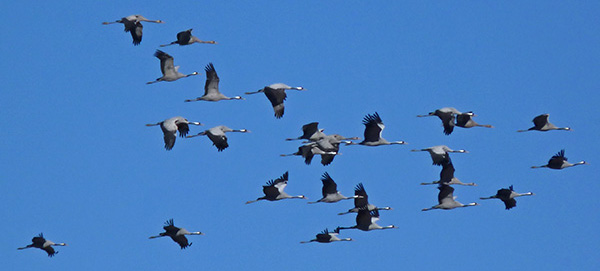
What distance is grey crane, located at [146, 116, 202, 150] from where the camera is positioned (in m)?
44.7

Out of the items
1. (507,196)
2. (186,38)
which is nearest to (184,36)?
(186,38)

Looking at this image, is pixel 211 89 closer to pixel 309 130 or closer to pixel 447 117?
pixel 309 130

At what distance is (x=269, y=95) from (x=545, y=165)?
946 cm

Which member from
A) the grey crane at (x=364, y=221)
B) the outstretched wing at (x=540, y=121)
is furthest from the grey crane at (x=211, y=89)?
the outstretched wing at (x=540, y=121)

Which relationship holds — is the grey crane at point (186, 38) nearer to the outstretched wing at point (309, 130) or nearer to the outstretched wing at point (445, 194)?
the outstretched wing at point (309, 130)

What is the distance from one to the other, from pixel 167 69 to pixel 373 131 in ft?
21.3

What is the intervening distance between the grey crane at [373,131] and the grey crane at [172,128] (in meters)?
5.34

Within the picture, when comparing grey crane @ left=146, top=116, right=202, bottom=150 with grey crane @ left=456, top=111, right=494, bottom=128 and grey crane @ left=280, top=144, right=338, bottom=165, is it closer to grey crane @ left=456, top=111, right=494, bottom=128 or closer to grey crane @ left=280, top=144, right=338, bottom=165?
grey crane @ left=280, top=144, right=338, bottom=165

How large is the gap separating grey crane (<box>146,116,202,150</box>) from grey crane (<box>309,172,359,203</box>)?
16.5 feet

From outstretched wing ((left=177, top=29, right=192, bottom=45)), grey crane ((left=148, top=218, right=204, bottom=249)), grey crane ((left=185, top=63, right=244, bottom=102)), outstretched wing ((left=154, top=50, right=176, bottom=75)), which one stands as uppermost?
outstretched wing ((left=177, top=29, right=192, bottom=45))

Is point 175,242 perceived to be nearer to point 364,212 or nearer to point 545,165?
point 364,212

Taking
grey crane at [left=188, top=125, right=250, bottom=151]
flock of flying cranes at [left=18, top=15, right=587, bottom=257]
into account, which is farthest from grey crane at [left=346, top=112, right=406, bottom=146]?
grey crane at [left=188, top=125, right=250, bottom=151]

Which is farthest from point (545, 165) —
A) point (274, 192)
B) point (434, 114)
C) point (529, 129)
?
point (274, 192)

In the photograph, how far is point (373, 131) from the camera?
48594mm
